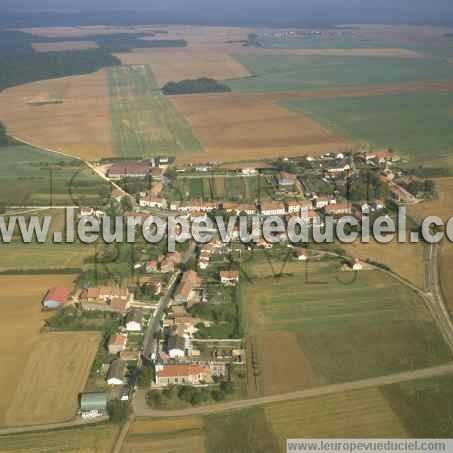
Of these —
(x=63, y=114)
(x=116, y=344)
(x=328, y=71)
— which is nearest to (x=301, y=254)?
(x=116, y=344)

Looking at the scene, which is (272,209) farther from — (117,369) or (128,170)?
(117,369)

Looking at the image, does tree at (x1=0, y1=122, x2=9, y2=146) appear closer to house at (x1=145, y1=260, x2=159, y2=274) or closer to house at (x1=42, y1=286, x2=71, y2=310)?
house at (x1=145, y1=260, x2=159, y2=274)

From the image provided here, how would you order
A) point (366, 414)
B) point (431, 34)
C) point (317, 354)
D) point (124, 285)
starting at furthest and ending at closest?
1. point (431, 34)
2. point (124, 285)
3. point (317, 354)
4. point (366, 414)

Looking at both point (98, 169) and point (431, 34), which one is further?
point (431, 34)

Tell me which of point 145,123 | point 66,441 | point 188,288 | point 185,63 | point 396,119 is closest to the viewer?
point 66,441

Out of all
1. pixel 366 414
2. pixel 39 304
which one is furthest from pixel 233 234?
pixel 366 414

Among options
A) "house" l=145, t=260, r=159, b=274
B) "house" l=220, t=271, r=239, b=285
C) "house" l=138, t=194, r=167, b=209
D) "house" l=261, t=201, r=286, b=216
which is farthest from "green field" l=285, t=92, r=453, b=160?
"house" l=145, t=260, r=159, b=274

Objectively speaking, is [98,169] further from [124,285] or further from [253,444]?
[253,444]
